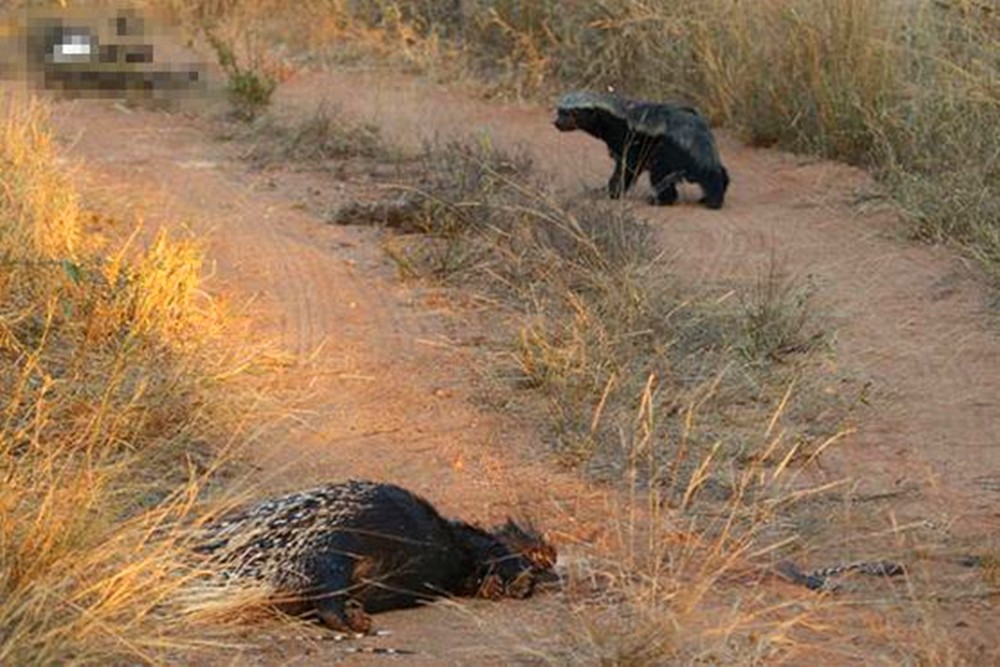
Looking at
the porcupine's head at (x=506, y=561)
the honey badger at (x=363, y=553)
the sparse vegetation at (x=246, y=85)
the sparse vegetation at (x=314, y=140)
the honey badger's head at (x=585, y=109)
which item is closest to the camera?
the honey badger at (x=363, y=553)

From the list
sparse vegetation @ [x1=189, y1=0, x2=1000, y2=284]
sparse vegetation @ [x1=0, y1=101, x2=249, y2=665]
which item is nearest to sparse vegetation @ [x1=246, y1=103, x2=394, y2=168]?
sparse vegetation @ [x1=189, y1=0, x2=1000, y2=284]

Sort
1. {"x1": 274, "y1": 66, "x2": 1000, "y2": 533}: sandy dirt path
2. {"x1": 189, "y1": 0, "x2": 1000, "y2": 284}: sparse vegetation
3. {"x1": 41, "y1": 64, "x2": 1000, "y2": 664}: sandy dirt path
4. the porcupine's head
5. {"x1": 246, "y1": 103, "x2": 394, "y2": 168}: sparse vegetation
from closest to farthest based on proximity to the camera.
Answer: the porcupine's head → {"x1": 41, "y1": 64, "x2": 1000, "y2": 664}: sandy dirt path → {"x1": 274, "y1": 66, "x2": 1000, "y2": 533}: sandy dirt path → {"x1": 189, "y1": 0, "x2": 1000, "y2": 284}: sparse vegetation → {"x1": 246, "y1": 103, "x2": 394, "y2": 168}: sparse vegetation

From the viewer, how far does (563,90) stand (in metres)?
12.5

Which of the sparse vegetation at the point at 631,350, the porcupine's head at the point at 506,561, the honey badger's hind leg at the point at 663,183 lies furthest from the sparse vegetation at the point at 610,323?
the honey badger's hind leg at the point at 663,183

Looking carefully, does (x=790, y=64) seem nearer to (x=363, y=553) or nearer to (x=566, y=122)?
(x=566, y=122)

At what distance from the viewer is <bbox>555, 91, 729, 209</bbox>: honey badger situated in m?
9.65

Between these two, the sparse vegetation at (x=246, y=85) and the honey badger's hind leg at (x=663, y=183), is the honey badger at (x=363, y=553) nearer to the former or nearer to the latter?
the honey badger's hind leg at (x=663, y=183)

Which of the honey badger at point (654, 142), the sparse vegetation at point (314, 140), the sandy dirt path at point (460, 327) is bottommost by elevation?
Answer: the sandy dirt path at point (460, 327)

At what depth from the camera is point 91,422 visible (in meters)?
4.87

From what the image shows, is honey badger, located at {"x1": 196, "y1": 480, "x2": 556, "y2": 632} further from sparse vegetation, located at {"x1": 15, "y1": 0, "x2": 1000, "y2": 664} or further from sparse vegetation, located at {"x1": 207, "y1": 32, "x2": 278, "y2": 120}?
sparse vegetation, located at {"x1": 207, "y1": 32, "x2": 278, "y2": 120}

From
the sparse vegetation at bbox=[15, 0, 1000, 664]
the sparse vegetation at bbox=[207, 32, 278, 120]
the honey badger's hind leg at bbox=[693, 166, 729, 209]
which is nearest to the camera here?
the sparse vegetation at bbox=[15, 0, 1000, 664]

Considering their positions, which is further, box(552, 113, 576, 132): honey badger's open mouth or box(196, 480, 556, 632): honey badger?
box(552, 113, 576, 132): honey badger's open mouth

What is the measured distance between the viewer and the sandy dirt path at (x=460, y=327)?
5449 mm

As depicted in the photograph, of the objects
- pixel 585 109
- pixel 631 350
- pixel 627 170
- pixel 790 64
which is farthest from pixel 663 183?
pixel 631 350
